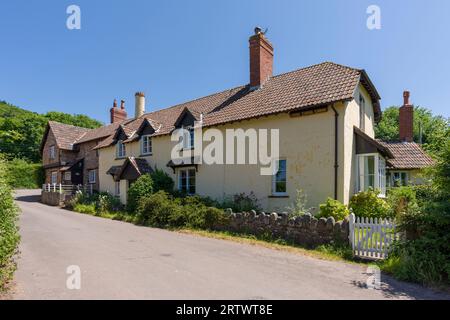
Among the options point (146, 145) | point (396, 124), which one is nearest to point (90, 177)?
point (146, 145)

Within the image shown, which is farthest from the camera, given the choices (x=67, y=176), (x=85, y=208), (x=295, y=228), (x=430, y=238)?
(x=67, y=176)

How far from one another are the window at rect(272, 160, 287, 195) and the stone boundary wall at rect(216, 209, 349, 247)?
329 centimetres

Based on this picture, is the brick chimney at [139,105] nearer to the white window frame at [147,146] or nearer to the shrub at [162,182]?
the white window frame at [147,146]

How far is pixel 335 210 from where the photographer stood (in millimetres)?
12211

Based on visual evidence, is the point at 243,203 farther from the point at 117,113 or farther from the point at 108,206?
the point at 117,113

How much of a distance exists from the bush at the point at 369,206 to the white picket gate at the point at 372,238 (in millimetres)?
3750

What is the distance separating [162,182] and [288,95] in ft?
30.1

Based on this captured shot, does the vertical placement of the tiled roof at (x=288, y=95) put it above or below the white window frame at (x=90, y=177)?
above

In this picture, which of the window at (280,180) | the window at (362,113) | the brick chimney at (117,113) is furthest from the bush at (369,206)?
the brick chimney at (117,113)

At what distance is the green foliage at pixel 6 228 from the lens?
6134 mm
